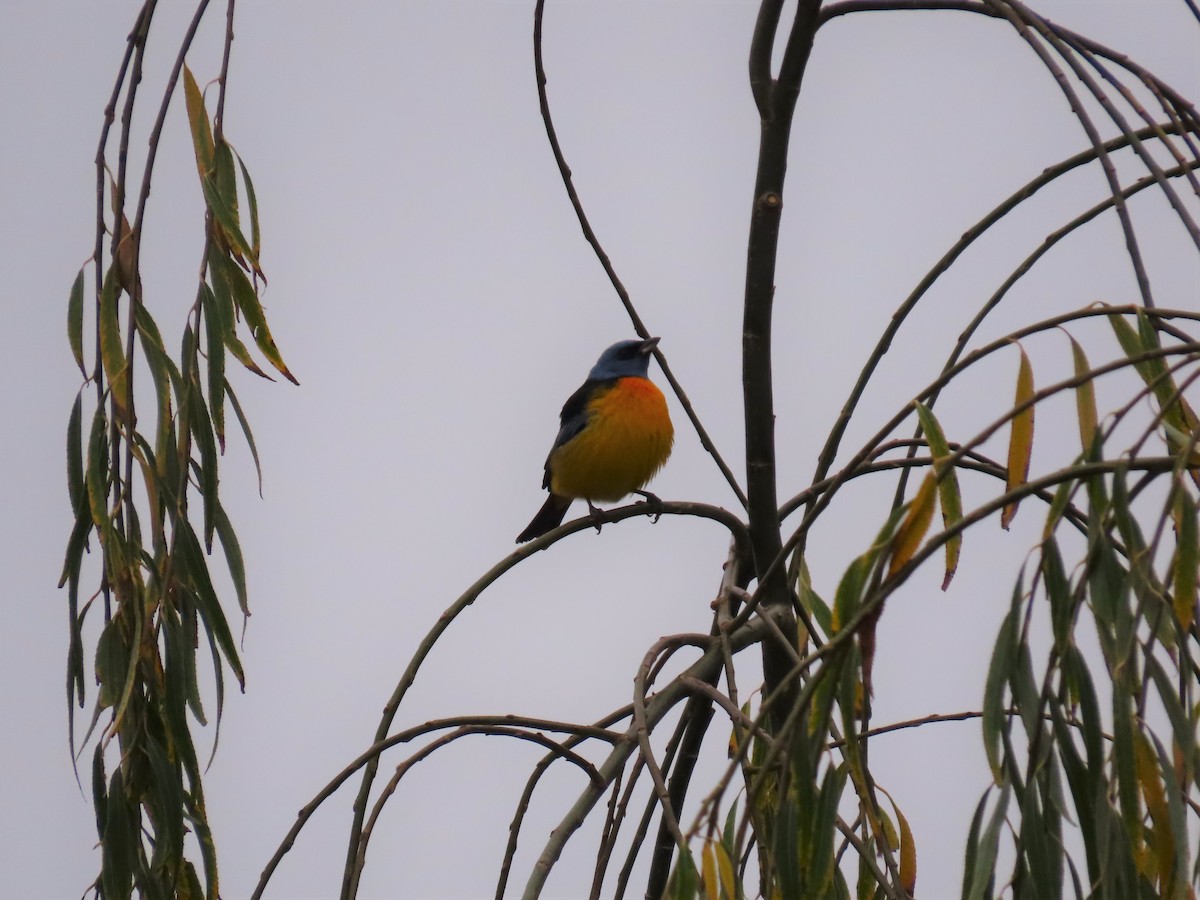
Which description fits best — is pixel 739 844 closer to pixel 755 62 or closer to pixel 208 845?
pixel 208 845

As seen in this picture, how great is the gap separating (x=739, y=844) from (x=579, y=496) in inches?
149

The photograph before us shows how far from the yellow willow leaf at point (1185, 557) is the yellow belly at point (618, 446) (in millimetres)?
3415

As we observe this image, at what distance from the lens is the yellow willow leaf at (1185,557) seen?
162cm

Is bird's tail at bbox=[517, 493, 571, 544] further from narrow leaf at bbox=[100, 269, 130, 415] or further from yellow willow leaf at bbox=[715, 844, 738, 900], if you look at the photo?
yellow willow leaf at bbox=[715, 844, 738, 900]

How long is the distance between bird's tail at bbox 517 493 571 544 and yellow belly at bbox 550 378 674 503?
548 mm

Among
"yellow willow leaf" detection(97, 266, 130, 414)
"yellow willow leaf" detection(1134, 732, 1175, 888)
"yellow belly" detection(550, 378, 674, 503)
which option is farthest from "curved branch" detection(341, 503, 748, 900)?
"yellow belly" detection(550, 378, 674, 503)

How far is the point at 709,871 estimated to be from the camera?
1.69 m

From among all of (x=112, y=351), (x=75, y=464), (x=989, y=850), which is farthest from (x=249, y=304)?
(x=989, y=850)

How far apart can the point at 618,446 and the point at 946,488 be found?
105 inches

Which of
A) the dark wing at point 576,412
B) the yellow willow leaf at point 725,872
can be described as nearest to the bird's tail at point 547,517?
the dark wing at point 576,412

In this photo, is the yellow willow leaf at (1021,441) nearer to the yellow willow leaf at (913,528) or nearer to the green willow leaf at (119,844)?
the yellow willow leaf at (913,528)

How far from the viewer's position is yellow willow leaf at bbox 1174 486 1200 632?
162 centimetres

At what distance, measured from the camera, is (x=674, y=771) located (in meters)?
2.91

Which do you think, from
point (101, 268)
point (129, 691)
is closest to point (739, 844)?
point (129, 691)
